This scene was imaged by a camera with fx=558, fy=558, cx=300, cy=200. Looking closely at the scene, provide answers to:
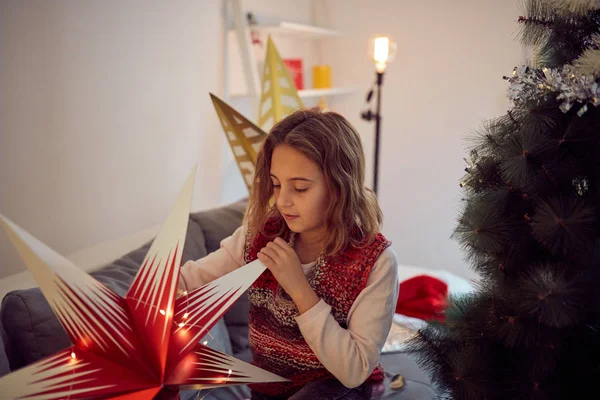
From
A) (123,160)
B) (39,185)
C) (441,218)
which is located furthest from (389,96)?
(39,185)

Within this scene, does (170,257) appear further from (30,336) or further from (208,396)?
(208,396)

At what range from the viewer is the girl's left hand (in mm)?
1122

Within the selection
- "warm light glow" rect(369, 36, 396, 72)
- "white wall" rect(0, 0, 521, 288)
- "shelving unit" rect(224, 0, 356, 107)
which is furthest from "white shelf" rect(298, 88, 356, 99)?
"warm light glow" rect(369, 36, 396, 72)

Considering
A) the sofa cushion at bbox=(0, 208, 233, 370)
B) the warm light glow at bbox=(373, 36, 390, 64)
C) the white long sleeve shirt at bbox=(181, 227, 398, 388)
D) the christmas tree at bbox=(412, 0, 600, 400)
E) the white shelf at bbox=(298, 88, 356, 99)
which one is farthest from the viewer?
the white shelf at bbox=(298, 88, 356, 99)

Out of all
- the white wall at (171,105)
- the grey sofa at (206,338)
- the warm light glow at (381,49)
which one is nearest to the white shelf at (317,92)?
the white wall at (171,105)

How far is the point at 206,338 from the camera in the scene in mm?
1407

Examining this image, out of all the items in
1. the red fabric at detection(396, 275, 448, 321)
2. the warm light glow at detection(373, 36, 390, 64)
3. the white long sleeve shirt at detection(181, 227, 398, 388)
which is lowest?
the red fabric at detection(396, 275, 448, 321)

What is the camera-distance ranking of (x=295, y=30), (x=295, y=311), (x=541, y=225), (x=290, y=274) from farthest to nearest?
(x=295, y=30), (x=295, y=311), (x=290, y=274), (x=541, y=225)

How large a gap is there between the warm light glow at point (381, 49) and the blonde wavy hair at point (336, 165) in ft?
5.15

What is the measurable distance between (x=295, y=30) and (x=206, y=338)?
1947mm

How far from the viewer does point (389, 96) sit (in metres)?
3.62

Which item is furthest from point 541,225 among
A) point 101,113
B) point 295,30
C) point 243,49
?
point 295,30

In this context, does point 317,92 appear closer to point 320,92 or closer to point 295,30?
point 320,92

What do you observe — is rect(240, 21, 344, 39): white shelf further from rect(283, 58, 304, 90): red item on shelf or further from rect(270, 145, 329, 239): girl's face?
rect(270, 145, 329, 239): girl's face
